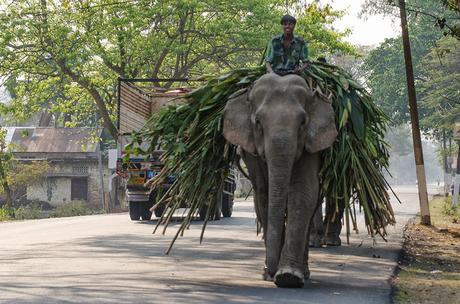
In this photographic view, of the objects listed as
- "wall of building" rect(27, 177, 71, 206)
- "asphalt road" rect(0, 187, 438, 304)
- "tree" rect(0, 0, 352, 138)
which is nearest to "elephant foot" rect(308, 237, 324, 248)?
"asphalt road" rect(0, 187, 438, 304)

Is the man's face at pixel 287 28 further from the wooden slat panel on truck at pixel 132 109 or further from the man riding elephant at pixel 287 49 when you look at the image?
the wooden slat panel on truck at pixel 132 109

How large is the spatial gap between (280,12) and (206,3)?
314cm

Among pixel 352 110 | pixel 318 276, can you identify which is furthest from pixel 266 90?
pixel 318 276

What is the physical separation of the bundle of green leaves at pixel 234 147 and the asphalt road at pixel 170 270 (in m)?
0.69

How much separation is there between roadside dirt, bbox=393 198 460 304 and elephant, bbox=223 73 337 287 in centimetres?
111

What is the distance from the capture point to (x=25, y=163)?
57500mm

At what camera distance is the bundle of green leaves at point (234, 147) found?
10.0 m

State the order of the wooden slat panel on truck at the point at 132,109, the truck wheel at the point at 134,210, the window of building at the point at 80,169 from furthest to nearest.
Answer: the window of building at the point at 80,169
the truck wheel at the point at 134,210
the wooden slat panel on truck at the point at 132,109

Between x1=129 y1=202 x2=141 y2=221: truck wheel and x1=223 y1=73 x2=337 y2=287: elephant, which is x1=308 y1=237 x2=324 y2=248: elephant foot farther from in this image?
x1=129 y1=202 x2=141 y2=221: truck wheel

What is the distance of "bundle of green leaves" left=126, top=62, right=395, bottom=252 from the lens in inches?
395

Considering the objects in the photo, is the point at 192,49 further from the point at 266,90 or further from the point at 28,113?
the point at 266,90

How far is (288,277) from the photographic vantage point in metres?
9.00

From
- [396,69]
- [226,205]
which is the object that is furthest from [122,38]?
[396,69]

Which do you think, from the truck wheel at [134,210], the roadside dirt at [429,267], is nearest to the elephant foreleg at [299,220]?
the roadside dirt at [429,267]
